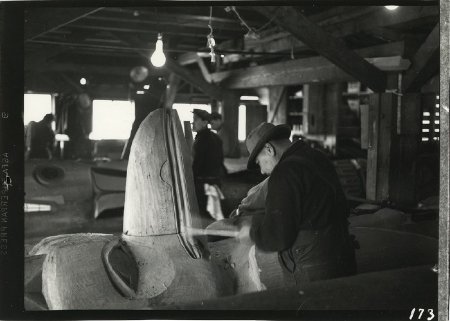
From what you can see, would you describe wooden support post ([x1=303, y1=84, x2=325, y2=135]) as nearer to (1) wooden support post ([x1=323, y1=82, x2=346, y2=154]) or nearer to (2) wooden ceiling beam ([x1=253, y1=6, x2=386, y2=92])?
(1) wooden support post ([x1=323, y1=82, x2=346, y2=154])

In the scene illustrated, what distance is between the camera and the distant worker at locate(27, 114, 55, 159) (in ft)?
12.0

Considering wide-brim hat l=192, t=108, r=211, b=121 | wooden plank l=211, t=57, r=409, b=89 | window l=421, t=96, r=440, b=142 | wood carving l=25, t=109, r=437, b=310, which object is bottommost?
wood carving l=25, t=109, r=437, b=310

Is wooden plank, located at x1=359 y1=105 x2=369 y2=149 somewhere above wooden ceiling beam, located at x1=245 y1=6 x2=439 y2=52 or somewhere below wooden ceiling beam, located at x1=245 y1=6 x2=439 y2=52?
below

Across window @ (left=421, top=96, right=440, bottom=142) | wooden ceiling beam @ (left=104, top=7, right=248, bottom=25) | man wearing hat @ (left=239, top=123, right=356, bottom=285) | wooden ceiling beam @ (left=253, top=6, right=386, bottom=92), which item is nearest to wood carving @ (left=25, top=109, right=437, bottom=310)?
man wearing hat @ (left=239, top=123, right=356, bottom=285)

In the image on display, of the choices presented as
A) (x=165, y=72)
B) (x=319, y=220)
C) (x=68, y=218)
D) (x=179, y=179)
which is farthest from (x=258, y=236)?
(x=165, y=72)

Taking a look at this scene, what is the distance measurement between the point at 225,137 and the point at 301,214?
1838 millimetres

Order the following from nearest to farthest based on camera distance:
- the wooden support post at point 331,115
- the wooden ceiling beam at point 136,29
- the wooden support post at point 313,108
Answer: the wooden ceiling beam at point 136,29
the wooden support post at point 313,108
the wooden support post at point 331,115

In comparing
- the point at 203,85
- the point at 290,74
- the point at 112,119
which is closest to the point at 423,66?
the point at 290,74

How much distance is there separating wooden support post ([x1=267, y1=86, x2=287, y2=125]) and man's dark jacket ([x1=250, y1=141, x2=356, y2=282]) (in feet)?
2.80

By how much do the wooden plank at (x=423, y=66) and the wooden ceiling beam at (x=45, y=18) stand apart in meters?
2.78

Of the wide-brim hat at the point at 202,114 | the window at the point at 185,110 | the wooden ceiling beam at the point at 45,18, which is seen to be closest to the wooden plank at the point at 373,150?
the wide-brim hat at the point at 202,114

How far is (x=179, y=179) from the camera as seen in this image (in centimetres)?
306

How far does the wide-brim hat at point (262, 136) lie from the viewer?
3.07 metres

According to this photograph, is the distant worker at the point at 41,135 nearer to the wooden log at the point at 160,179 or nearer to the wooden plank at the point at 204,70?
the wooden log at the point at 160,179
